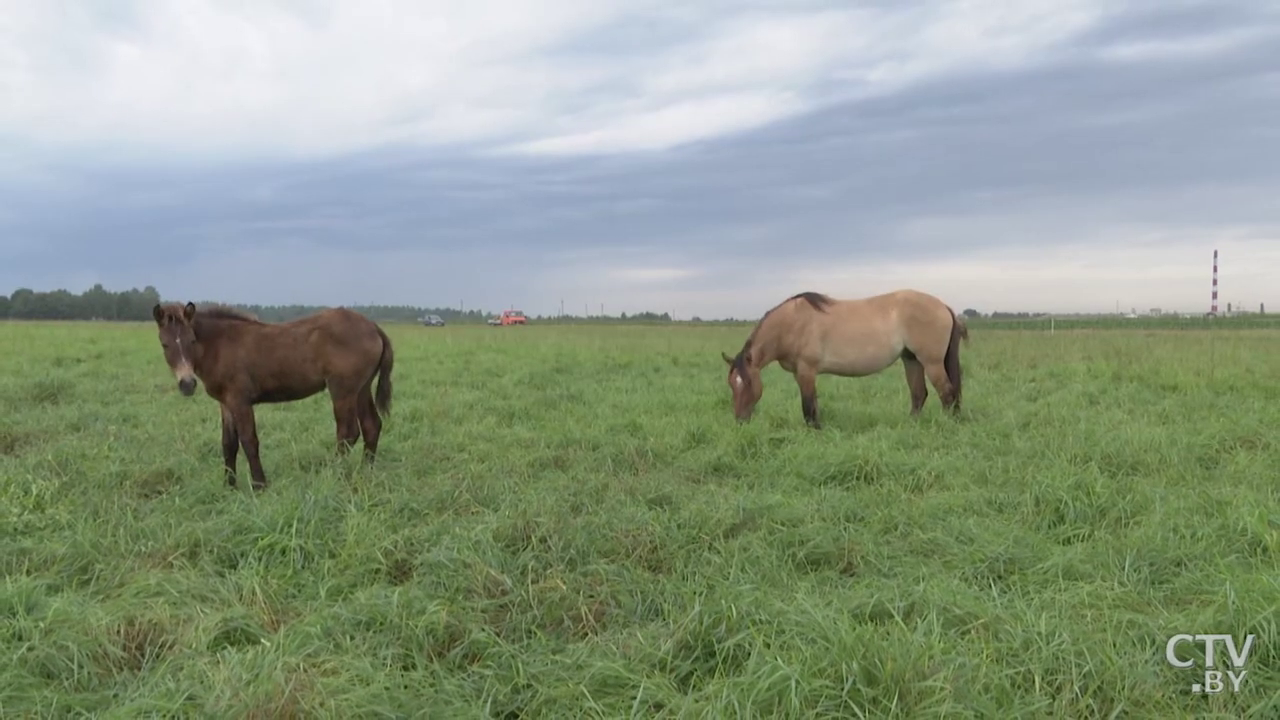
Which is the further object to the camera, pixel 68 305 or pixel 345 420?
pixel 68 305

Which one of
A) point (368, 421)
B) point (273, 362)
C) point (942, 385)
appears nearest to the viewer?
point (273, 362)

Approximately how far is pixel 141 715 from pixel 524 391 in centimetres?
802

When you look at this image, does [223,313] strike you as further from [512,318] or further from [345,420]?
[512,318]

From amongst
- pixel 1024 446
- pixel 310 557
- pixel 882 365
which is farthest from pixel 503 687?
pixel 882 365

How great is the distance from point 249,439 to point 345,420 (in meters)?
0.77

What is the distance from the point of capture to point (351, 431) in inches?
233

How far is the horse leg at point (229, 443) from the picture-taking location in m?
5.45

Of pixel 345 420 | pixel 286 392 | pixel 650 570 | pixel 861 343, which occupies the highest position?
pixel 861 343

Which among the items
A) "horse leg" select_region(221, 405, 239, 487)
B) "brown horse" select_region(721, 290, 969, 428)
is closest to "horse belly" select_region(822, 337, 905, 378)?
"brown horse" select_region(721, 290, 969, 428)

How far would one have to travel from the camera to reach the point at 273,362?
559cm

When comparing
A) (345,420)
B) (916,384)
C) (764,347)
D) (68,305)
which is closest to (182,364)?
(345,420)

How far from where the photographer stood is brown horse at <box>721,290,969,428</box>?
26.2 ft

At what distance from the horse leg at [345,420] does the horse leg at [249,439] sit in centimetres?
65

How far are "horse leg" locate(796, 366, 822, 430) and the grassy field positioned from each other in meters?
0.57
